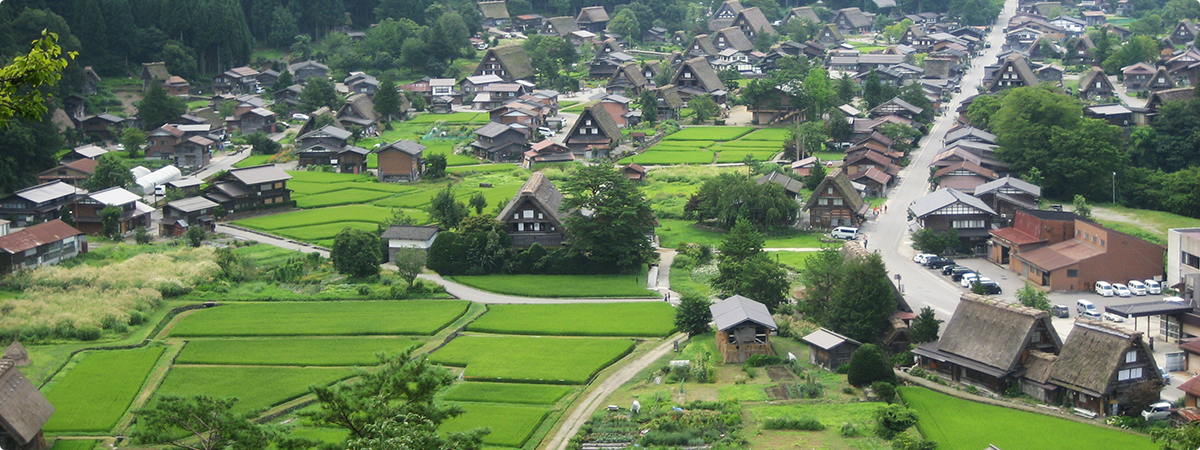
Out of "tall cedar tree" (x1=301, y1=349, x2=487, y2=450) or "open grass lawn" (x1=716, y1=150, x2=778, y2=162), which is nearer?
"tall cedar tree" (x1=301, y1=349, x2=487, y2=450)

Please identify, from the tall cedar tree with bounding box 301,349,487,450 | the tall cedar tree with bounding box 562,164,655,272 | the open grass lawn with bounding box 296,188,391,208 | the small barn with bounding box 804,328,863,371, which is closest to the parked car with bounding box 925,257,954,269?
the tall cedar tree with bounding box 562,164,655,272

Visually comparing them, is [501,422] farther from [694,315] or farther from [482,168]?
[482,168]

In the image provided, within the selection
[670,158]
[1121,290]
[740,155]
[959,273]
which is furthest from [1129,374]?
[670,158]

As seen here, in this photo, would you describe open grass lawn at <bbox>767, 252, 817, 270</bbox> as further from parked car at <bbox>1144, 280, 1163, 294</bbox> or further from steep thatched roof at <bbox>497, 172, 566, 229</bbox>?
parked car at <bbox>1144, 280, 1163, 294</bbox>

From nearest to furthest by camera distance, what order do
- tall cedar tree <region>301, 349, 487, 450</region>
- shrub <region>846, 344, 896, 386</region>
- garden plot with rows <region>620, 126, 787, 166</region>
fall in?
tall cedar tree <region>301, 349, 487, 450</region>, shrub <region>846, 344, 896, 386</region>, garden plot with rows <region>620, 126, 787, 166</region>

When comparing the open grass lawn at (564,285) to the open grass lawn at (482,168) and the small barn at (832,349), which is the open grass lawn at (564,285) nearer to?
the small barn at (832,349)

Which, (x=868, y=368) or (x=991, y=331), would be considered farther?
(x=991, y=331)

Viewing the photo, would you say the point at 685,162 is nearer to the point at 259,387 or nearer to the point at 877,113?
the point at 877,113

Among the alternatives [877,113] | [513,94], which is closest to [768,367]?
[877,113]
